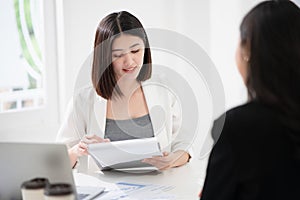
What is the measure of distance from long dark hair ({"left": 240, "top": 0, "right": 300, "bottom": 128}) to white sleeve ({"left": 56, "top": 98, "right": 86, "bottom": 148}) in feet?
4.23

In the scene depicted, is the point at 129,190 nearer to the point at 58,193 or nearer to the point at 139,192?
the point at 139,192

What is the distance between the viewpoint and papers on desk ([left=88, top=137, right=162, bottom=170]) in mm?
2025

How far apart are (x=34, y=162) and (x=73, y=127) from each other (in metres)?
0.96

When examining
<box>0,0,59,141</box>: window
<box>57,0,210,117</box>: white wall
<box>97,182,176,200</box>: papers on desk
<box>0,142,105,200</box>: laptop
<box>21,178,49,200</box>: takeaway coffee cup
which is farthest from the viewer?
<box>57,0,210,117</box>: white wall

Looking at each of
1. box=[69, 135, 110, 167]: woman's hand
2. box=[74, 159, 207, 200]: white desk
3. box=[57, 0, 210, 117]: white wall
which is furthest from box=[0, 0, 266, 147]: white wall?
box=[74, 159, 207, 200]: white desk

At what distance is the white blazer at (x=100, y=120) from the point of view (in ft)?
8.11

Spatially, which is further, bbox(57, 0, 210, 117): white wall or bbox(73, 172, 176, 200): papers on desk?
bbox(57, 0, 210, 117): white wall

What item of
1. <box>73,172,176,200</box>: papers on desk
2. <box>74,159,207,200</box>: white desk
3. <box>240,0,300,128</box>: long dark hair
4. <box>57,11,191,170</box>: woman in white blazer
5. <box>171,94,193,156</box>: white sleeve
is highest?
<box>240,0,300,128</box>: long dark hair

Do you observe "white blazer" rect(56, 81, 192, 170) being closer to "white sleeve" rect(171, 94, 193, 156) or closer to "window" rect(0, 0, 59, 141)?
"white sleeve" rect(171, 94, 193, 156)

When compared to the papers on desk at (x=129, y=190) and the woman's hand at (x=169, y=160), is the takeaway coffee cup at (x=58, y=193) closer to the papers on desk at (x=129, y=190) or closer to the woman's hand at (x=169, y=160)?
the papers on desk at (x=129, y=190)

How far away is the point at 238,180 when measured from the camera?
127cm

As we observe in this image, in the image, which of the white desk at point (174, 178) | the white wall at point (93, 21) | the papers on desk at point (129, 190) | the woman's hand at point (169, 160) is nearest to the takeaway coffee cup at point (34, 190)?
the papers on desk at point (129, 190)

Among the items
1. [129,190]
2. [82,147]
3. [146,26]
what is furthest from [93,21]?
[129,190]

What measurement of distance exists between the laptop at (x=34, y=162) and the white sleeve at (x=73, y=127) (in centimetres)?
88
